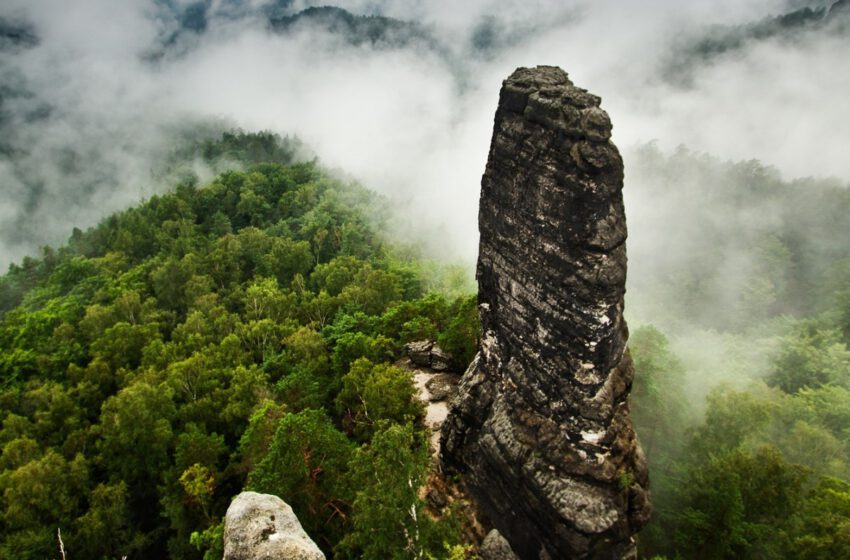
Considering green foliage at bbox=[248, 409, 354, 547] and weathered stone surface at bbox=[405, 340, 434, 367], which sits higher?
weathered stone surface at bbox=[405, 340, 434, 367]

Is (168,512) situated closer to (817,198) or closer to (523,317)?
(523,317)

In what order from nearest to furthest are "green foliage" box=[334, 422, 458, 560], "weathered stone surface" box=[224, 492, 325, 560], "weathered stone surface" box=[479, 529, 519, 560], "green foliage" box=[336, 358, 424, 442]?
"weathered stone surface" box=[224, 492, 325, 560]
"green foliage" box=[334, 422, 458, 560]
"weathered stone surface" box=[479, 529, 519, 560]
"green foliage" box=[336, 358, 424, 442]

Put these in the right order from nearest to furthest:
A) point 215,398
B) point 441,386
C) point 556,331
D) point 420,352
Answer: point 556,331 → point 441,386 → point 215,398 → point 420,352

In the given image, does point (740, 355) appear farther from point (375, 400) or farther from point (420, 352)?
point (375, 400)

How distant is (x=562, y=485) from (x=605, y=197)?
44.6 ft

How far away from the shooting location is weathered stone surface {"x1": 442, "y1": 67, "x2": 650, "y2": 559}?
880 inches

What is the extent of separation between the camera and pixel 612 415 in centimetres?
2444

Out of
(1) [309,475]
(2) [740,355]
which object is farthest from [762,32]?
(1) [309,475]

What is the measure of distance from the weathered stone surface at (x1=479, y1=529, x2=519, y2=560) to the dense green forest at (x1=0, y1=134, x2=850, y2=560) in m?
3.01

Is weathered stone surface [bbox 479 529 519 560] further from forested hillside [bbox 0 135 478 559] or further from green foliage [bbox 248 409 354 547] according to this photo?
green foliage [bbox 248 409 354 547]

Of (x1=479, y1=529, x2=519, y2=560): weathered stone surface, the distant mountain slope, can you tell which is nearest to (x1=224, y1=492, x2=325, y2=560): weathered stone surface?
(x1=479, y1=529, x2=519, y2=560): weathered stone surface

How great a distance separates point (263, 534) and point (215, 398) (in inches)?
1323

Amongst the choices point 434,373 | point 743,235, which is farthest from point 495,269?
point 743,235

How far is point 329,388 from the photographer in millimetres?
45031
